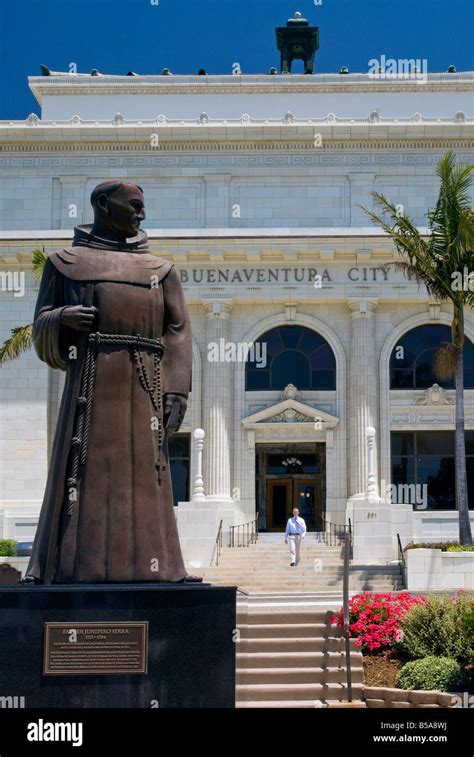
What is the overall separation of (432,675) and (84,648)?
8003 millimetres

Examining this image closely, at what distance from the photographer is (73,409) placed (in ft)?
35.6

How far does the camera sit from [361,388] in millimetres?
41906

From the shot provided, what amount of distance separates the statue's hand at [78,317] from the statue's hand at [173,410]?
1.05 metres

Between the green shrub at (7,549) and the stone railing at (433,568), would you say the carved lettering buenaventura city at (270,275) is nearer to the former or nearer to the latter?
the green shrub at (7,549)

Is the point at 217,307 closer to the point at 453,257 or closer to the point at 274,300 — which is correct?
the point at 274,300

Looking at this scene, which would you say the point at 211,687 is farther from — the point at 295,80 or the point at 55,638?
the point at 295,80

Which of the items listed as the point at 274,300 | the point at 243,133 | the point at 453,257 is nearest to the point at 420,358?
the point at 274,300

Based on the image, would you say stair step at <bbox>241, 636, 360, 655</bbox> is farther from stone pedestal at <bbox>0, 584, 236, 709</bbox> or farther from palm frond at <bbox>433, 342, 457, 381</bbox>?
palm frond at <bbox>433, 342, 457, 381</bbox>

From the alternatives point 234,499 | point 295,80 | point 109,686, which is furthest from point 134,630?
point 295,80

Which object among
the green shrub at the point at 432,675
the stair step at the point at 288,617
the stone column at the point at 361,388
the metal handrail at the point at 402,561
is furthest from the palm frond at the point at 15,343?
the green shrub at the point at 432,675

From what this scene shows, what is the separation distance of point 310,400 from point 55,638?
3312 centimetres

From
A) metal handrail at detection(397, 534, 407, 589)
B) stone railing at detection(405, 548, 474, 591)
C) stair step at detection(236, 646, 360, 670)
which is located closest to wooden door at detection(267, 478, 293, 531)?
metal handrail at detection(397, 534, 407, 589)

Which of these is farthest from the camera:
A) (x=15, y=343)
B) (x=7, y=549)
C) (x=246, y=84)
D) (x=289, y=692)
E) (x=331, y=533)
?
(x=246, y=84)
